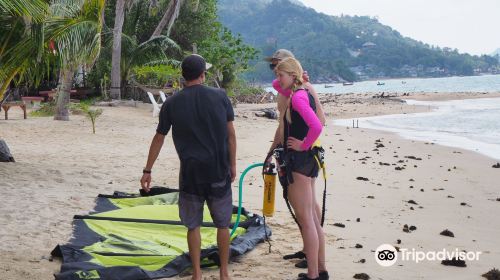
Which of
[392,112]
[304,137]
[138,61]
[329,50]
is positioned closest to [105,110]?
[138,61]

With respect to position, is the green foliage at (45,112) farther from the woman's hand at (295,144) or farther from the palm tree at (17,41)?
the woman's hand at (295,144)

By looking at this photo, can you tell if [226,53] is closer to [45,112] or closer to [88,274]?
[45,112]

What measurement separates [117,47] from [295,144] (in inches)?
717

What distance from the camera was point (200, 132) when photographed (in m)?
3.82

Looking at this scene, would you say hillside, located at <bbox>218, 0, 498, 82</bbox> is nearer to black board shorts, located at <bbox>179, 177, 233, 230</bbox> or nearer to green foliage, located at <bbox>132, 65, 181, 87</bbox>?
green foliage, located at <bbox>132, 65, 181, 87</bbox>

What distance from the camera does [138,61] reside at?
23.7 m

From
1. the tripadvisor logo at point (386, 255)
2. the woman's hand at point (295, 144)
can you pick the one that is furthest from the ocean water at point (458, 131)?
the woman's hand at point (295, 144)

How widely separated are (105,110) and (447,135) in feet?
40.9

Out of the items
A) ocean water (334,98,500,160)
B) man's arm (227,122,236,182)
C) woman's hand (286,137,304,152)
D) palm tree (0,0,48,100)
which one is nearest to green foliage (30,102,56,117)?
palm tree (0,0,48,100)

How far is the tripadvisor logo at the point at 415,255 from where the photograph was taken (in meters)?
4.78

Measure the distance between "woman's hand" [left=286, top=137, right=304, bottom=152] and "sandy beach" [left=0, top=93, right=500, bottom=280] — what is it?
3.56 ft

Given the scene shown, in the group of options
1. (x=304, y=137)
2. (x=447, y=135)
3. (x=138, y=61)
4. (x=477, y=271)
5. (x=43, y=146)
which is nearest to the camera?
(x=304, y=137)

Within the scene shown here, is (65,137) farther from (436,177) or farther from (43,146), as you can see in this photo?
(436,177)

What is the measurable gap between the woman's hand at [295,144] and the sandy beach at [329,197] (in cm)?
109
